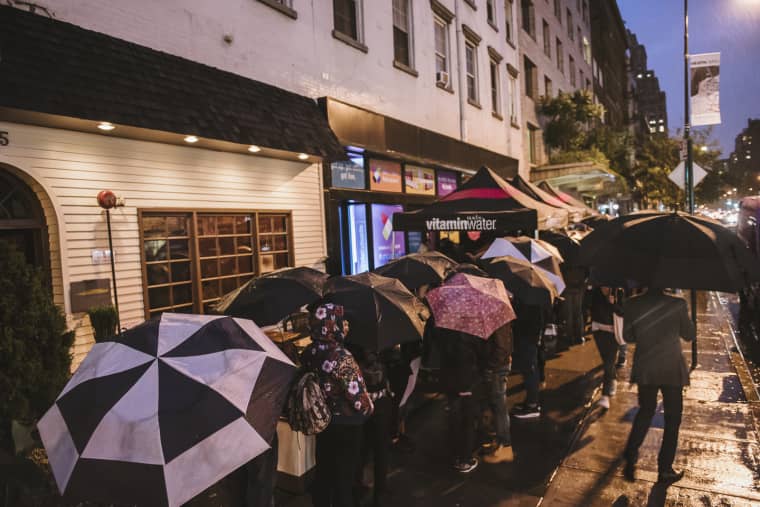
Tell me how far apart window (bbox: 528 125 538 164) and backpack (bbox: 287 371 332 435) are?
73.7ft

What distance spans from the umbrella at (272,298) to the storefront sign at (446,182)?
11250 mm

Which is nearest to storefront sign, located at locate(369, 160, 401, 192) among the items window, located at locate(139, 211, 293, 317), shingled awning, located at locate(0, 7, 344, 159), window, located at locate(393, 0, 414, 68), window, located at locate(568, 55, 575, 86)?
window, located at locate(393, 0, 414, 68)

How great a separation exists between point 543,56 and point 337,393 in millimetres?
25606

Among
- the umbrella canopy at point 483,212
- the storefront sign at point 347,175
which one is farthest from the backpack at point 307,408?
the storefront sign at point 347,175

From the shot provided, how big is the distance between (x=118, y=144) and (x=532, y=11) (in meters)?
22.4

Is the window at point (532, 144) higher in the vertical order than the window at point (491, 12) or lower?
lower

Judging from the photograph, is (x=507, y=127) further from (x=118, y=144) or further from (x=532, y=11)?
(x=118, y=144)

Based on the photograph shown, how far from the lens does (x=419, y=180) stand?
14.3 metres

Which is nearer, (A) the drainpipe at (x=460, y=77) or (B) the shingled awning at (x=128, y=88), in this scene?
(B) the shingled awning at (x=128, y=88)

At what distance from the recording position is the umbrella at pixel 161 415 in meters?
2.12

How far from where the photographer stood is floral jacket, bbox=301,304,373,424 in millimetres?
3438

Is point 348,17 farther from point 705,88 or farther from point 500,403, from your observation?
point 500,403

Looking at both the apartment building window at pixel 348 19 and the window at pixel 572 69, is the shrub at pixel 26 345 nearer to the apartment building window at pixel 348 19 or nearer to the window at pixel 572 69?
the apartment building window at pixel 348 19

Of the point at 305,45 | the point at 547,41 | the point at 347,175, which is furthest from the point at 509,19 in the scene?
the point at 305,45
